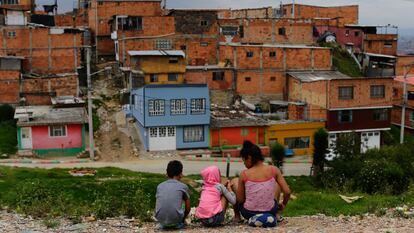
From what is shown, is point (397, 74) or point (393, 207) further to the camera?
point (397, 74)

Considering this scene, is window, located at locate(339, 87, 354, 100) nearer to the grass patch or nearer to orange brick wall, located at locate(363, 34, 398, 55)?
the grass patch

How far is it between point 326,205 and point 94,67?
3451 centimetres

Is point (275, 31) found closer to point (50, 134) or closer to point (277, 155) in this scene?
point (277, 155)

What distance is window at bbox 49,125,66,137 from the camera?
31.9 metres

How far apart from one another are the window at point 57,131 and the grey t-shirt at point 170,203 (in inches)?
948

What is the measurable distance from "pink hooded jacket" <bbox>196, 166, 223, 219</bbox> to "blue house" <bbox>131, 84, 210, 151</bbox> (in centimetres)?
2447

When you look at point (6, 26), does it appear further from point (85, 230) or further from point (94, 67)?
point (85, 230)

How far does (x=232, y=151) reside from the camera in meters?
33.9

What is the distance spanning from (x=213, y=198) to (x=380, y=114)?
30.8m

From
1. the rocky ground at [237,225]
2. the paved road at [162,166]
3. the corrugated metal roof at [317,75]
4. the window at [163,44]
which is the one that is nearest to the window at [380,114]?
the corrugated metal roof at [317,75]

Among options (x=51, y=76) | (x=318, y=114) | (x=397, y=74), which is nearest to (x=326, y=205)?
(x=318, y=114)

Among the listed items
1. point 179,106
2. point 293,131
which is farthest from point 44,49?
point 293,131

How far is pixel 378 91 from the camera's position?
37.3 meters

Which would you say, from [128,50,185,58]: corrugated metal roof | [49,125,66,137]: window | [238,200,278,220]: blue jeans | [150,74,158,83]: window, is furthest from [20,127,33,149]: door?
[238,200,278,220]: blue jeans
